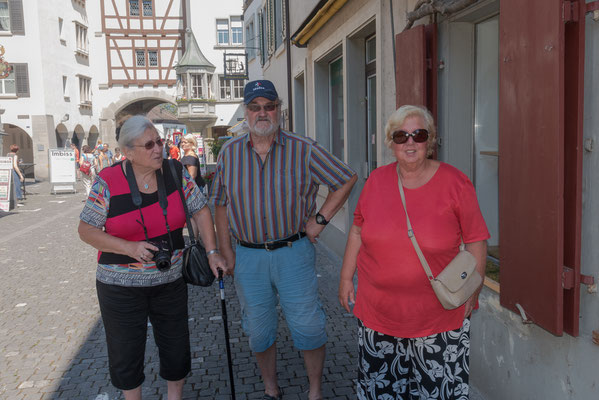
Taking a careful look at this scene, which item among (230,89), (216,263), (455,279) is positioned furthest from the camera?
(230,89)

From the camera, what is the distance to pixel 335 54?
8500mm

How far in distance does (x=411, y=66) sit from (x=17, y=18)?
30116mm

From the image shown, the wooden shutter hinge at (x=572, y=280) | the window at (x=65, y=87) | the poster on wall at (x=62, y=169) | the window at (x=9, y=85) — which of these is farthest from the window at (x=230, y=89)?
the wooden shutter hinge at (x=572, y=280)

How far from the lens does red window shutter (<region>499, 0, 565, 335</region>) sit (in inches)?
97.0

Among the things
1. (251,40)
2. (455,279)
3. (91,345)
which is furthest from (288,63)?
(455,279)

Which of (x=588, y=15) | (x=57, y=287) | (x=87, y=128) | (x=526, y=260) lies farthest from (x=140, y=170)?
(x=87, y=128)

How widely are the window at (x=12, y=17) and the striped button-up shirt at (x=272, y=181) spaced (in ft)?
99.7

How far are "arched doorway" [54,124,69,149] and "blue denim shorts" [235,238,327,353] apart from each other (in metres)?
31.1

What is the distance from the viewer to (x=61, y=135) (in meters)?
31.9

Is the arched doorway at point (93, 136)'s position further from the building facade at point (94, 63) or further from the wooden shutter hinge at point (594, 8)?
the wooden shutter hinge at point (594, 8)

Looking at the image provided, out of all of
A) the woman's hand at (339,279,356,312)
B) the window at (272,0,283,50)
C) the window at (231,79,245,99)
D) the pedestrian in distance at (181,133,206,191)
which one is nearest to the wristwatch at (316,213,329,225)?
the woman's hand at (339,279,356,312)

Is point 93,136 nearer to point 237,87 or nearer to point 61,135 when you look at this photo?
point 61,135

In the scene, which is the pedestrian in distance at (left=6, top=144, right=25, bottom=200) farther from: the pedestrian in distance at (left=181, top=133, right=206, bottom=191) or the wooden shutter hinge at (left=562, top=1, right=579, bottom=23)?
the wooden shutter hinge at (left=562, top=1, right=579, bottom=23)

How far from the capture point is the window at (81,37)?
34441 mm
